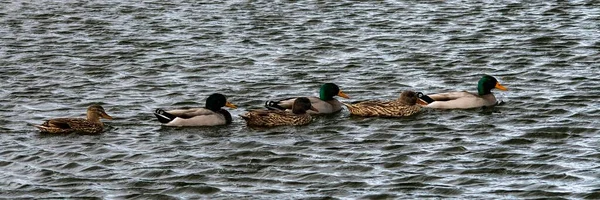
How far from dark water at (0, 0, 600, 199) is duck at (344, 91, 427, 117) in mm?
196

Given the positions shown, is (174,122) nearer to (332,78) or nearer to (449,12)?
(332,78)

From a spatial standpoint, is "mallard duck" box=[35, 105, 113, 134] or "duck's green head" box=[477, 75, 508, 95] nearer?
"mallard duck" box=[35, 105, 113, 134]

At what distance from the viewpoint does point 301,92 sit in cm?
2323

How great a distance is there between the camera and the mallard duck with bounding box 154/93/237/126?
66.6ft

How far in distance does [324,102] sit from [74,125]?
367 centimetres

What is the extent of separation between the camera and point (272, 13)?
33000 mm

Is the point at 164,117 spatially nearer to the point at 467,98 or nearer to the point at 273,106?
the point at 273,106

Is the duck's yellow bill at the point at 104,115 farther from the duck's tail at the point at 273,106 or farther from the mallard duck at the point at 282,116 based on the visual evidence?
the duck's tail at the point at 273,106

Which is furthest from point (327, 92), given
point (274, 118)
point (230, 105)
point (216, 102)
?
point (216, 102)

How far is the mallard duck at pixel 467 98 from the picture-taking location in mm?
21250

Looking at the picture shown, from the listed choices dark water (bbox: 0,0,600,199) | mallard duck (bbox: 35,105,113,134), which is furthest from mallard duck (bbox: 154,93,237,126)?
mallard duck (bbox: 35,105,113,134)

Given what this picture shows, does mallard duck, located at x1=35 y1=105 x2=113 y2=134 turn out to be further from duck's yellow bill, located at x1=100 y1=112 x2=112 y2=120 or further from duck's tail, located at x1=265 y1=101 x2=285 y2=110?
duck's tail, located at x1=265 y1=101 x2=285 y2=110

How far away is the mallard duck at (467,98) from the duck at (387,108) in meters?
0.39

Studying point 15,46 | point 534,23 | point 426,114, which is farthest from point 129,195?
Result: point 534,23
